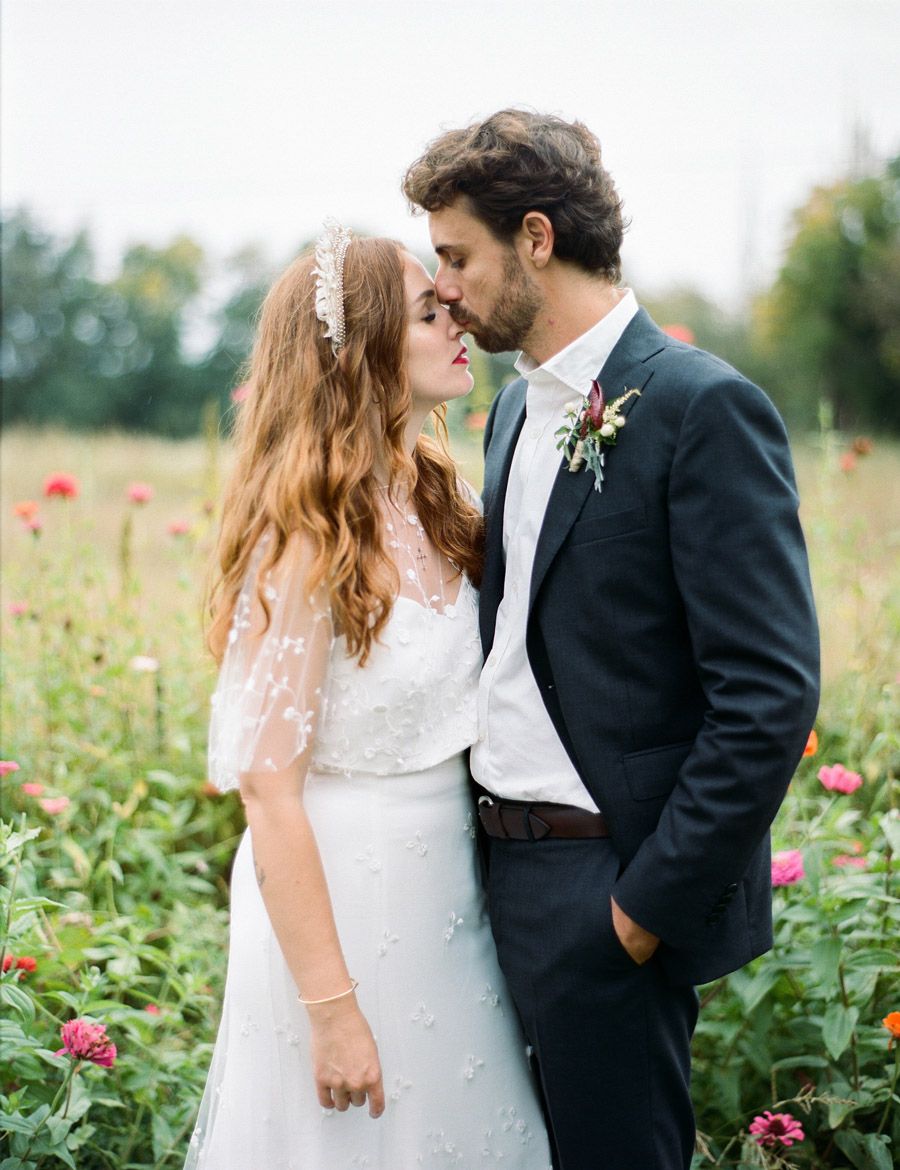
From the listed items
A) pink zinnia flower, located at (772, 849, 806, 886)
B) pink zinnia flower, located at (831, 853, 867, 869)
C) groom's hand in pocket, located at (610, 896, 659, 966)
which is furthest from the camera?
pink zinnia flower, located at (831, 853, 867, 869)

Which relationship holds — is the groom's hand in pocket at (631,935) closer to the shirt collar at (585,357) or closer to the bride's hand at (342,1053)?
the bride's hand at (342,1053)

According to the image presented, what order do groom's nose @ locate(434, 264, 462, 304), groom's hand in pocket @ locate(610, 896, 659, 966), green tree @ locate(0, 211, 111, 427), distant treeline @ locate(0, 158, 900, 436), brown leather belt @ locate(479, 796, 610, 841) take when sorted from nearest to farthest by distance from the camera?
groom's hand in pocket @ locate(610, 896, 659, 966), brown leather belt @ locate(479, 796, 610, 841), groom's nose @ locate(434, 264, 462, 304), distant treeline @ locate(0, 158, 900, 436), green tree @ locate(0, 211, 111, 427)

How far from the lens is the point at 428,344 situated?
241 centimetres

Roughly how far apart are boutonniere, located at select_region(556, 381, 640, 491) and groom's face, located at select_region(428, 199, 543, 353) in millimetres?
267

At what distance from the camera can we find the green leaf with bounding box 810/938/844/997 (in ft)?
8.16

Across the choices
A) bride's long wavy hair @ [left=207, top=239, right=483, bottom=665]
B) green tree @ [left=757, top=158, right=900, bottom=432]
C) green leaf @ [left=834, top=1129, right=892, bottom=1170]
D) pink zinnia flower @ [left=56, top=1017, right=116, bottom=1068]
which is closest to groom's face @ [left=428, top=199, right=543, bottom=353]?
bride's long wavy hair @ [left=207, top=239, right=483, bottom=665]

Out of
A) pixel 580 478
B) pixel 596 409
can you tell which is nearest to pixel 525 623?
pixel 580 478

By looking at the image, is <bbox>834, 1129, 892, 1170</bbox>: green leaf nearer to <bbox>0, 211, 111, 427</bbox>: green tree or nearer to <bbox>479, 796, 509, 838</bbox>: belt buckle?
<bbox>479, 796, 509, 838</bbox>: belt buckle

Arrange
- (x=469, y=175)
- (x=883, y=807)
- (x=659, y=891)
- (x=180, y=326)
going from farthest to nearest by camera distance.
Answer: (x=180, y=326) → (x=883, y=807) → (x=469, y=175) → (x=659, y=891)

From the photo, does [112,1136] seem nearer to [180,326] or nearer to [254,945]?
[254,945]

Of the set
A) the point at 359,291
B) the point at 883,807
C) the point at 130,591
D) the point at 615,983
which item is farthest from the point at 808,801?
the point at 130,591

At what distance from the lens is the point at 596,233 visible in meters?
2.35

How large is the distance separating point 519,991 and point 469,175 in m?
1.66

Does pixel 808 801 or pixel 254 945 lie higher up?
pixel 254 945
